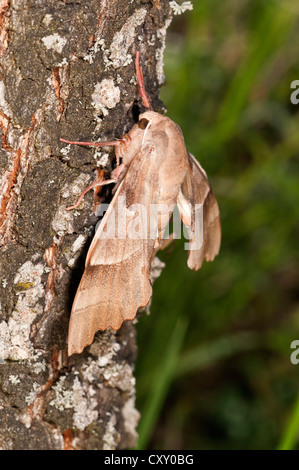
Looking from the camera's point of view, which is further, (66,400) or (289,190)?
(289,190)

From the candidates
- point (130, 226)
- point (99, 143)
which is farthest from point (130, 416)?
point (99, 143)

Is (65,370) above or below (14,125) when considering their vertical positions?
below

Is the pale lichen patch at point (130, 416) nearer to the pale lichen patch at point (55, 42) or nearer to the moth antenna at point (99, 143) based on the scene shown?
the moth antenna at point (99, 143)

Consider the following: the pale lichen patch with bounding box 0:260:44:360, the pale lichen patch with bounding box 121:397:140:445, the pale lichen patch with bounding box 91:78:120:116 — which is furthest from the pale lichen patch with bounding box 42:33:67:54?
the pale lichen patch with bounding box 121:397:140:445

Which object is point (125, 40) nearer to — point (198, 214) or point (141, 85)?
point (141, 85)

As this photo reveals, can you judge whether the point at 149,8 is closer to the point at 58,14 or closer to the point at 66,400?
the point at 58,14

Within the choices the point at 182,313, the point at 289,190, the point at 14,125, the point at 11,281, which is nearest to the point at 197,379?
the point at 182,313

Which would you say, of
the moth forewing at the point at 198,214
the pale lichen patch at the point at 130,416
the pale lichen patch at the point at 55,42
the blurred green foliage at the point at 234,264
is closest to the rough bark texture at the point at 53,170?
the pale lichen patch at the point at 55,42
